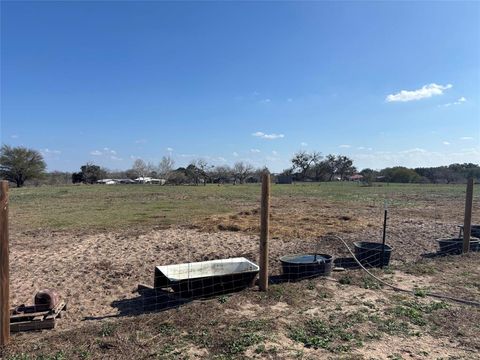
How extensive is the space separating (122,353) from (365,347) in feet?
7.81

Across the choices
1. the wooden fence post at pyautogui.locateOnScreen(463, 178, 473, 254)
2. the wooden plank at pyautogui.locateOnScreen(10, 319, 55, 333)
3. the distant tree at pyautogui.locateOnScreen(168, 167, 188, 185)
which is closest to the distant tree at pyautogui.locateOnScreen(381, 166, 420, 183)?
the distant tree at pyautogui.locateOnScreen(168, 167, 188, 185)

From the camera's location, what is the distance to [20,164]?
6206 cm

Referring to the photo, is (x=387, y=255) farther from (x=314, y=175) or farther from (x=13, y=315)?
(x=314, y=175)

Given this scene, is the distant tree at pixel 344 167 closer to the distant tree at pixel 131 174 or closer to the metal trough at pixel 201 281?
the distant tree at pixel 131 174

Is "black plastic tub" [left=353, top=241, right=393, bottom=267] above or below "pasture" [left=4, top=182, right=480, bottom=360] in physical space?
above

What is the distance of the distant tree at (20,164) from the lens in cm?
6162

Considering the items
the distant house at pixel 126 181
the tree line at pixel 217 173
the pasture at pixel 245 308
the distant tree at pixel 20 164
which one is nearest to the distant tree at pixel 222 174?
the tree line at pixel 217 173

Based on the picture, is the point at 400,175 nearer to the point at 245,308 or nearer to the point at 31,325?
the point at 245,308

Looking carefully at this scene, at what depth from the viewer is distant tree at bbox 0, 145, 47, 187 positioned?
6162 cm

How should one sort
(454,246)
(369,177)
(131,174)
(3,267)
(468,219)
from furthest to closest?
(131,174)
(369,177)
(454,246)
(468,219)
(3,267)

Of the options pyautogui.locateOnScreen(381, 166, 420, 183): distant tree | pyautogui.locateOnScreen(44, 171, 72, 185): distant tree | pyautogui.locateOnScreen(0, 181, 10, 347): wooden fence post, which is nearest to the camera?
pyautogui.locateOnScreen(0, 181, 10, 347): wooden fence post

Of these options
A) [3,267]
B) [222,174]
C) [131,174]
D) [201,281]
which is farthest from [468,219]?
[131,174]

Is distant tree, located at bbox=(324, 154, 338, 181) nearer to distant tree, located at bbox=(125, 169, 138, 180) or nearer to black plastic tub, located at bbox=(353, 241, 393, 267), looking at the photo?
distant tree, located at bbox=(125, 169, 138, 180)

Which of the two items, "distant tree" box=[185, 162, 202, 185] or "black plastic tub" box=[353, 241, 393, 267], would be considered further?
"distant tree" box=[185, 162, 202, 185]
